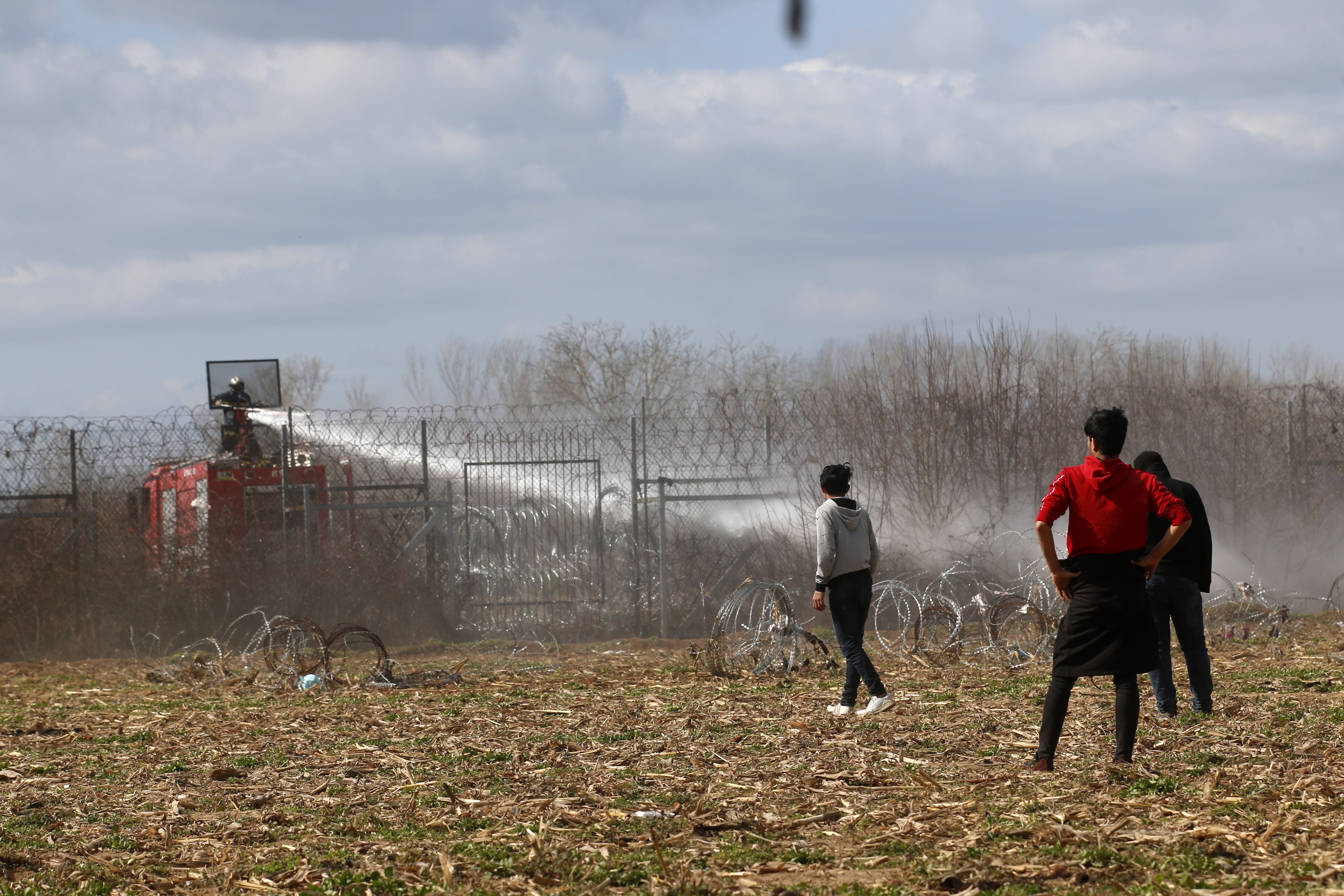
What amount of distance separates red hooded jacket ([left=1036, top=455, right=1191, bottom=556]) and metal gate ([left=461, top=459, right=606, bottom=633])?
28.2ft

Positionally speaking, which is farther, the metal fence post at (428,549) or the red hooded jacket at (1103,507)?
the metal fence post at (428,549)

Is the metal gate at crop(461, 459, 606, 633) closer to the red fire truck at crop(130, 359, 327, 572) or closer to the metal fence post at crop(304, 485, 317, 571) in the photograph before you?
the metal fence post at crop(304, 485, 317, 571)

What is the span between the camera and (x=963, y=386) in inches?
624

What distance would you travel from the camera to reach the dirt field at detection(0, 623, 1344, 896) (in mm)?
4328

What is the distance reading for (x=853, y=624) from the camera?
26.3ft

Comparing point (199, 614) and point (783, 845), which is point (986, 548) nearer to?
point (199, 614)

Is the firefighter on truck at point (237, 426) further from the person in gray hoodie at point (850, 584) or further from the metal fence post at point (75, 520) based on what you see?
the person in gray hoodie at point (850, 584)

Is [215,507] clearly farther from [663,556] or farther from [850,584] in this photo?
[850,584]

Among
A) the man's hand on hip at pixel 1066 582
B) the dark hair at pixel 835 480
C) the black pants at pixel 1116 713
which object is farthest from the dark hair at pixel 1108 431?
the dark hair at pixel 835 480

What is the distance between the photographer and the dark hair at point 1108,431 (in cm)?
572

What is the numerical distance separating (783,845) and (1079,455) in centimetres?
1208

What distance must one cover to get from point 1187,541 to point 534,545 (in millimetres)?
8332

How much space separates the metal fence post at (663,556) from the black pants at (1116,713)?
7.75m

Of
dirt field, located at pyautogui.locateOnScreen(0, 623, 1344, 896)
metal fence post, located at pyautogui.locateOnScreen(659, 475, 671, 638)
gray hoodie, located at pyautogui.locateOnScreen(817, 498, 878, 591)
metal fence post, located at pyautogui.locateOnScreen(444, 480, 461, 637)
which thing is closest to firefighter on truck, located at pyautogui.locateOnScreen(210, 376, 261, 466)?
metal fence post, located at pyautogui.locateOnScreen(444, 480, 461, 637)
